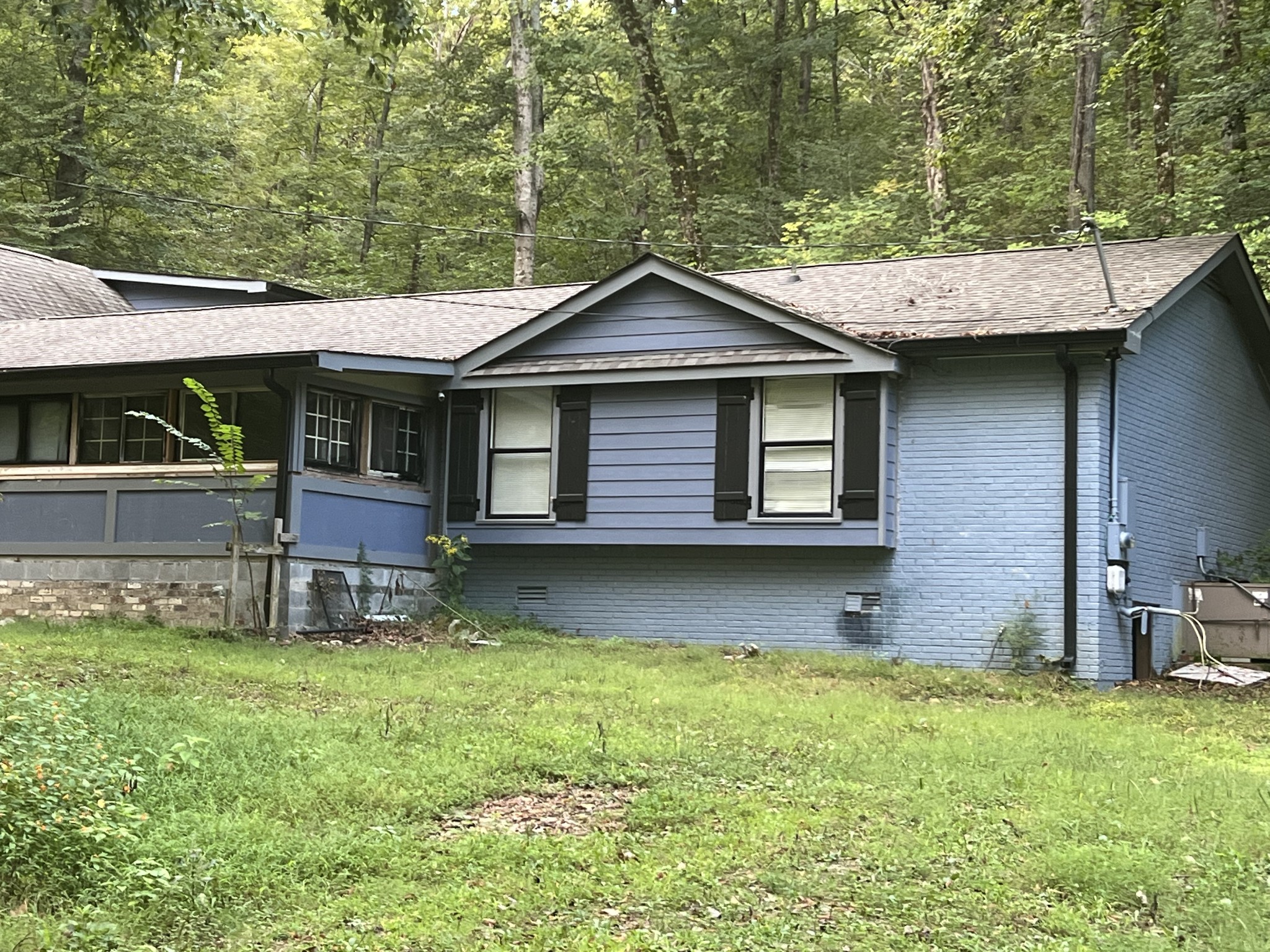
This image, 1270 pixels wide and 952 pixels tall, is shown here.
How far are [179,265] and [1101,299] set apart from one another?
2453 centimetres

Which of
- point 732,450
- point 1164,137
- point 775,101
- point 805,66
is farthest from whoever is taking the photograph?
point 805,66

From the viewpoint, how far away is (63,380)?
15.7 meters

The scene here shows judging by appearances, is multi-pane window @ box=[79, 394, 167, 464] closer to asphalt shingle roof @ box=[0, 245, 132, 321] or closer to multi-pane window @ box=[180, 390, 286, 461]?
multi-pane window @ box=[180, 390, 286, 461]

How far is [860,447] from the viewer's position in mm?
13984

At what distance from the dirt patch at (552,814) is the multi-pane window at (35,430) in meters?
10.9

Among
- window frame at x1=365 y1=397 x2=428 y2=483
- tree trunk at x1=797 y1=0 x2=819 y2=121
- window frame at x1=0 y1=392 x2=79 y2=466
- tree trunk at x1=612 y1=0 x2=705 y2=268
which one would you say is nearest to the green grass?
window frame at x1=365 y1=397 x2=428 y2=483

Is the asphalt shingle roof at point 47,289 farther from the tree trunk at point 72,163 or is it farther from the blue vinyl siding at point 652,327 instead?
the blue vinyl siding at point 652,327

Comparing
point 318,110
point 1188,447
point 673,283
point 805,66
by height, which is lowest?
point 1188,447

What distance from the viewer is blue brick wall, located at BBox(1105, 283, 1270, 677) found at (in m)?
14.1

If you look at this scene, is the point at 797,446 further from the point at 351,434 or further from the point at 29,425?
the point at 29,425

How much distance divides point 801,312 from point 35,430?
9121 millimetres

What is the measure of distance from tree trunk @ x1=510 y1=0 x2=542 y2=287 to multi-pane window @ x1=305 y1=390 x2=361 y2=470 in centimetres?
1340

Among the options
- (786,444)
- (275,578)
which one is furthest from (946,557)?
(275,578)

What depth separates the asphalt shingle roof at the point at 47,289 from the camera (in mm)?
21469
